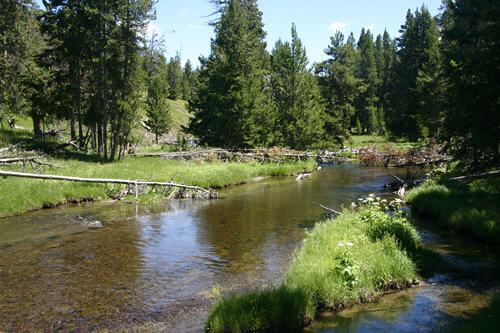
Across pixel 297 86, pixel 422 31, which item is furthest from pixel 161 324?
pixel 422 31

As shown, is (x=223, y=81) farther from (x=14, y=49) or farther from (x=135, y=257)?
(x=135, y=257)

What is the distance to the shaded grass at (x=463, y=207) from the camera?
12.6m

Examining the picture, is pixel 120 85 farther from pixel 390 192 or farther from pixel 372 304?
pixel 372 304

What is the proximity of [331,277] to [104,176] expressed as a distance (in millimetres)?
17082

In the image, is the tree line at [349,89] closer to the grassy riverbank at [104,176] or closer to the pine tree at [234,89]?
the pine tree at [234,89]

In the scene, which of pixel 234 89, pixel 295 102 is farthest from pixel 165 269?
pixel 295 102

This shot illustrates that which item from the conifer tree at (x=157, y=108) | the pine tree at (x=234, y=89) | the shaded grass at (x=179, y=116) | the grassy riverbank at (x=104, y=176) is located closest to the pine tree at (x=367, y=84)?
the shaded grass at (x=179, y=116)

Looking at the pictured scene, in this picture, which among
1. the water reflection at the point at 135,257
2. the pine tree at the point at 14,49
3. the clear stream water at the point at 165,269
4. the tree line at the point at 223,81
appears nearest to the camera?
the clear stream water at the point at 165,269

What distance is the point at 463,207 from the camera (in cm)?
1440

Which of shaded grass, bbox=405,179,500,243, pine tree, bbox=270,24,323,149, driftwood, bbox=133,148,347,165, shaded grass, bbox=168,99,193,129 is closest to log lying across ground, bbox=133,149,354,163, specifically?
driftwood, bbox=133,148,347,165

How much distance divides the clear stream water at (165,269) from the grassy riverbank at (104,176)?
114cm

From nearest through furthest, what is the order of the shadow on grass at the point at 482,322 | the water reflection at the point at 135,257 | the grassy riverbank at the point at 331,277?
the shadow on grass at the point at 482,322, the grassy riverbank at the point at 331,277, the water reflection at the point at 135,257

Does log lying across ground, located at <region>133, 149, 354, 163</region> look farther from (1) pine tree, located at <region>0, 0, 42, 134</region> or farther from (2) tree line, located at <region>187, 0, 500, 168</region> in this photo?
(1) pine tree, located at <region>0, 0, 42, 134</region>

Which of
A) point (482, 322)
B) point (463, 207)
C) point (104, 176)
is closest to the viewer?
point (482, 322)
